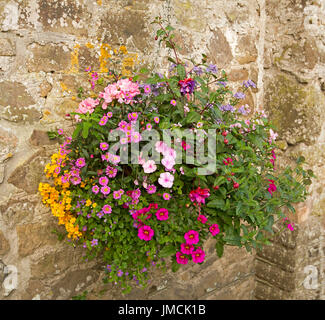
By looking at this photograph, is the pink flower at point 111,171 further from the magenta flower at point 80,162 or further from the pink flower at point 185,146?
the pink flower at point 185,146

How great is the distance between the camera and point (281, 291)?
7.80 feet

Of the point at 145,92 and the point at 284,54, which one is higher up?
the point at 284,54

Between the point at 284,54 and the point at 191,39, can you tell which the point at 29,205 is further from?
the point at 284,54

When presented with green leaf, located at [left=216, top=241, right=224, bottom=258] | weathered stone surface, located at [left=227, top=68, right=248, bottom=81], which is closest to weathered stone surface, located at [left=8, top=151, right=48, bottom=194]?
green leaf, located at [left=216, top=241, right=224, bottom=258]

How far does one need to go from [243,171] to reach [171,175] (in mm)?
332

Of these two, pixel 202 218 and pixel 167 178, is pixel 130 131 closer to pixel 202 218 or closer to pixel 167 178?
pixel 167 178

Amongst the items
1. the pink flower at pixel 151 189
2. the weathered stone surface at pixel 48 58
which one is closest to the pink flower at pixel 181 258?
the pink flower at pixel 151 189

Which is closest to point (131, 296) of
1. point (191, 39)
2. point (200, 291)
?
point (200, 291)

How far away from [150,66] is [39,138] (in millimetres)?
711

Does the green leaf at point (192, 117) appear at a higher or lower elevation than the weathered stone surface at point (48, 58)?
lower

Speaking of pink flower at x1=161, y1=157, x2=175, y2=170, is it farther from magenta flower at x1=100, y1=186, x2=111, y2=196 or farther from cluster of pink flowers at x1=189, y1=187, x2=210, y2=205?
magenta flower at x1=100, y1=186, x2=111, y2=196

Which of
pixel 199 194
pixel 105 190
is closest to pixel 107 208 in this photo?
pixel 105 190

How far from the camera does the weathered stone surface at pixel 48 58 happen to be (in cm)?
141

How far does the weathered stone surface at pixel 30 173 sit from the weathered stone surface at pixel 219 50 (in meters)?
1.18
